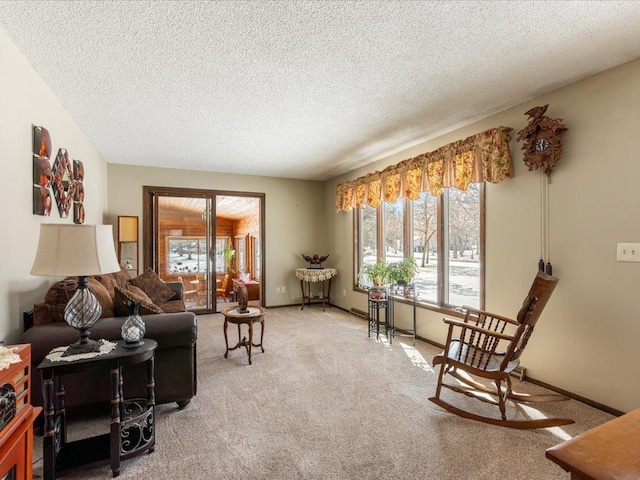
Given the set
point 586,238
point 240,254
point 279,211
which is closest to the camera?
point 586,238

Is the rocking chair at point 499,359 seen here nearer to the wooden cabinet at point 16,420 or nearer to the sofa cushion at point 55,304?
the wooden cabinet at point 16,420

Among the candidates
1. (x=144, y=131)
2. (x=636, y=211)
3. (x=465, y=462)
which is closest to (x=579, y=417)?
(x=465, y=462)

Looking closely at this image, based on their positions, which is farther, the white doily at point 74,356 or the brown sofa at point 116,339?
the brown sofa at point 116,339

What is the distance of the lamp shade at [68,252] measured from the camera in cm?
175

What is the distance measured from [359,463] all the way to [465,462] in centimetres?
58

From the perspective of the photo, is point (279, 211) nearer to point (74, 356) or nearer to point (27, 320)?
point (27, 320)

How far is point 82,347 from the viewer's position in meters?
1.86

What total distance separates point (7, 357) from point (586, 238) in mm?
3437

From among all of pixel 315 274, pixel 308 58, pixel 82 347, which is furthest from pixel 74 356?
pixel 315 274

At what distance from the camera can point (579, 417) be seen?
2.30 meters

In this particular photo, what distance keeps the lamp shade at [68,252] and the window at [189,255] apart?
4.04 meters

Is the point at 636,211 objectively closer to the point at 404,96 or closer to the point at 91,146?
the point at 404,96

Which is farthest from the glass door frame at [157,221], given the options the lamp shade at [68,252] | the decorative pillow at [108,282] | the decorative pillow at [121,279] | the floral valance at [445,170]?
the lamp shade at [68,252]

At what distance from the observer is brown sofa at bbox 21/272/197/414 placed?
2.04 metres
